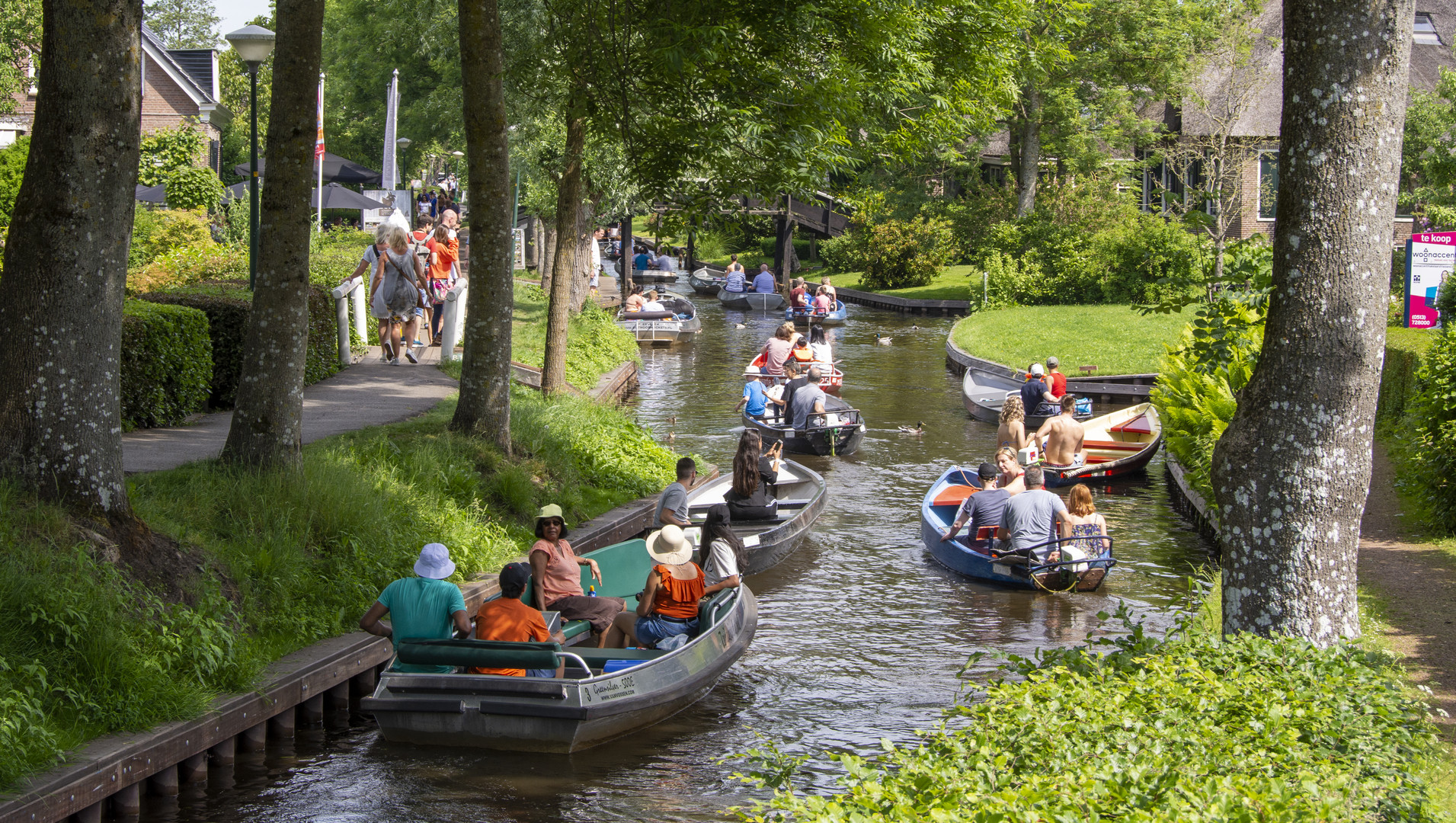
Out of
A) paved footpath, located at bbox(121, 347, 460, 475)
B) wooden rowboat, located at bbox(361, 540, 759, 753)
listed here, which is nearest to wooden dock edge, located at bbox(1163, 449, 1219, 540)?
wooden rowboat, located at bbox(361, 540, 759, 753)

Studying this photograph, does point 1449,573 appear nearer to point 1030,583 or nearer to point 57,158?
point 1030,583

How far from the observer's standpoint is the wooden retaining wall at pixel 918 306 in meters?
45.0

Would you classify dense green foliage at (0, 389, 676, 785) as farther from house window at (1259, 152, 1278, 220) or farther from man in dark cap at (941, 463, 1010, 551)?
house window at (1259, 152, 1278, 220)

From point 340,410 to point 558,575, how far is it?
625 cm

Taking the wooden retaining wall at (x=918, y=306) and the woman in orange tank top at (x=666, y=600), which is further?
the wooden retaining wall at (x=918, y=306)

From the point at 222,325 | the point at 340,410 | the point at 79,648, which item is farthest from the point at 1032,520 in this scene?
the point at 222,325

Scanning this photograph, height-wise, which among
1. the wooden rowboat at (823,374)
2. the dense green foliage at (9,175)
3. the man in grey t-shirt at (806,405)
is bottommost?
the man in grey t-shirt at (806,405)

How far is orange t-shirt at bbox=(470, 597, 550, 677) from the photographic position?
8.66m

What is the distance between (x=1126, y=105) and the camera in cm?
4328

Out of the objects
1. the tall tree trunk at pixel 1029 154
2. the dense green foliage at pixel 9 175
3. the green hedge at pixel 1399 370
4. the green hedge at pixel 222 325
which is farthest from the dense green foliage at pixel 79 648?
the tall tree trunk at pixel 1029 154

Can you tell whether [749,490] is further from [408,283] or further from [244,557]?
[408,283]

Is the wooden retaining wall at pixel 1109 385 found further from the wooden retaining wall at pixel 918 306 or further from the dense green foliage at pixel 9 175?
the dense green foliage at pixel 9 175

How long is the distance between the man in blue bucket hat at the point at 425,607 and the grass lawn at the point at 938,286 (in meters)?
35.7

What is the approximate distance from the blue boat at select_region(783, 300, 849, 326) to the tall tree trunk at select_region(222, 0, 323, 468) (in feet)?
92.1
